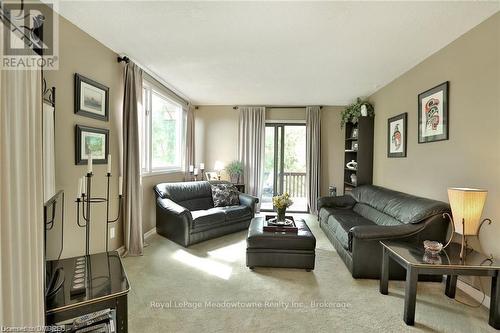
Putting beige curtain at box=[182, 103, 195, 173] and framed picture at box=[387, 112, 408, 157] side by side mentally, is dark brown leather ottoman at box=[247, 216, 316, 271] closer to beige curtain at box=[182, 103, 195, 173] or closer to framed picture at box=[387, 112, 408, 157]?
framed picture at box=[387, 112, 408, 157]

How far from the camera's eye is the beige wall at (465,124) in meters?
2.21

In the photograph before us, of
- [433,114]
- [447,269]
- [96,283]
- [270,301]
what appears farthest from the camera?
[433,114]

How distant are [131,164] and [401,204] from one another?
358 cm

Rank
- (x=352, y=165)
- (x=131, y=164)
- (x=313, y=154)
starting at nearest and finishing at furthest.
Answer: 1. (x=131, y=164)
2. (x=352, y=165)
3. (x=313, y=154)

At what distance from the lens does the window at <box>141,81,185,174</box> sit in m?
3.93

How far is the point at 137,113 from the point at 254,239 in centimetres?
228

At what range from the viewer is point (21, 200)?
1.07 metres

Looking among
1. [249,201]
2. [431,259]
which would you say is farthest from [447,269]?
[249,201]

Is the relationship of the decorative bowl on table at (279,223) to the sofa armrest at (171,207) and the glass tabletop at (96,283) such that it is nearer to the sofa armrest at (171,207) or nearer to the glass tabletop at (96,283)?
the sofa armrest at (171,207)

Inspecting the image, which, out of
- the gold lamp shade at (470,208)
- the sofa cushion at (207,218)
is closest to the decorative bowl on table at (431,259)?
the gold lamp shade at (470,208)

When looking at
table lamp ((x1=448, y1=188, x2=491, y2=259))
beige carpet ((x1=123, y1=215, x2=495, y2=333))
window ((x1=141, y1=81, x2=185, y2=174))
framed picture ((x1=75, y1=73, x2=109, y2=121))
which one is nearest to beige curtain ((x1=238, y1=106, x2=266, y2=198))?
window ((x1=141, y1=81, x2=185, y2=174))

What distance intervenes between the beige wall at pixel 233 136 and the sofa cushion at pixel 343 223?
6.08ft

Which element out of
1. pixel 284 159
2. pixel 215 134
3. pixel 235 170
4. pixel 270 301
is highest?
pixel 215 134

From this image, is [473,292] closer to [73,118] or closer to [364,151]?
[364,151]
